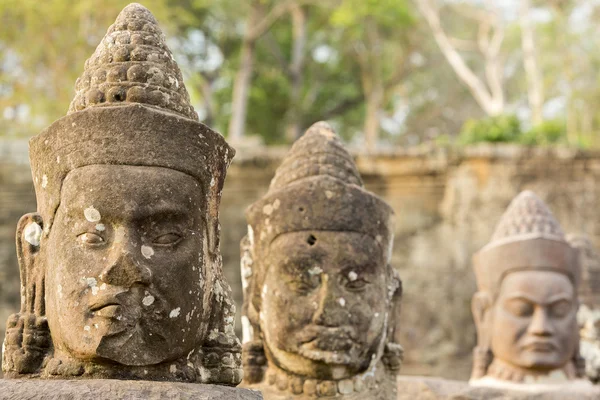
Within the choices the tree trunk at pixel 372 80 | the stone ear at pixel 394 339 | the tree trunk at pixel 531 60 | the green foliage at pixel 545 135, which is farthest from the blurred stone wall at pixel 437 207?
the stone ear at pixel 394 339

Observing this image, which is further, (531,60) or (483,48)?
(483,48)

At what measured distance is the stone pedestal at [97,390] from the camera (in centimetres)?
312

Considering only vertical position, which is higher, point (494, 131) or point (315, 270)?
point (494, 131)

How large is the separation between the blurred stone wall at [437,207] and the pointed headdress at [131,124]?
9.64 meters

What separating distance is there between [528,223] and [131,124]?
4255mm

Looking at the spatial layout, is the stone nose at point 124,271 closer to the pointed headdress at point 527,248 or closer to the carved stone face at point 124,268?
the carved stone face at point 124,268

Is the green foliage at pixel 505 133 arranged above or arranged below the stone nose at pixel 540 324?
A: above

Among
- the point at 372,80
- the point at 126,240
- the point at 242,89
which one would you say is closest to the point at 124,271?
the point at 126,240

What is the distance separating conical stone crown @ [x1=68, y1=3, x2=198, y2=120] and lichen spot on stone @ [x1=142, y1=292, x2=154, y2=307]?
867mm

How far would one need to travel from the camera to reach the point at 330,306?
4.49 meters

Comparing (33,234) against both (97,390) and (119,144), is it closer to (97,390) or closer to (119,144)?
(119,144)

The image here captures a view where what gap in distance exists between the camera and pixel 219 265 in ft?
12.8

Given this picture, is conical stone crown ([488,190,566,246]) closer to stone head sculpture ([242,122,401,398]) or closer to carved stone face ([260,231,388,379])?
stone head sculpture ([242,122,401,398])

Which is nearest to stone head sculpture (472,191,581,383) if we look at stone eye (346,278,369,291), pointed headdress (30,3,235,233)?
stone eye (346,278,369,291)
